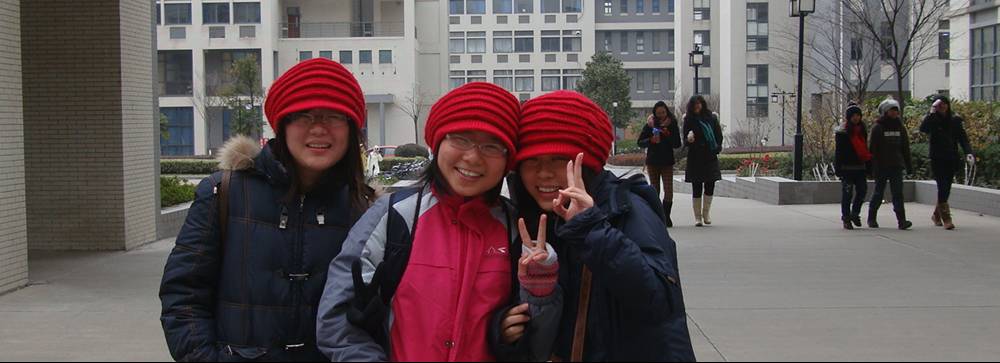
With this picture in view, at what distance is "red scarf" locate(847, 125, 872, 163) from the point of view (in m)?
13.3

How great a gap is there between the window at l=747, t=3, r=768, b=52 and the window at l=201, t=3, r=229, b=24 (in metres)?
32.1

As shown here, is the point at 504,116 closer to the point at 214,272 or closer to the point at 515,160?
the point at 515,160

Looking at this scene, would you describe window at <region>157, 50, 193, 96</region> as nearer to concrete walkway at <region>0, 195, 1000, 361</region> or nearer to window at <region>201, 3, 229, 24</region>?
window at <region>201, 3, 229, 24</region>

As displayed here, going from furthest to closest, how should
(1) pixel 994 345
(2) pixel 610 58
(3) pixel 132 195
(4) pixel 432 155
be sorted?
1. (2) pixel 610 58
2. (3) pixel 132 195
3. (1) pixel 994 345
4. (4) pixel 432 155

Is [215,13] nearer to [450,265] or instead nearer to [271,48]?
[271,48]

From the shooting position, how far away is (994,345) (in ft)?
21.6

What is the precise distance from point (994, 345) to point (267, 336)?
509 centimetres

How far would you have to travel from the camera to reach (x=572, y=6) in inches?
3280

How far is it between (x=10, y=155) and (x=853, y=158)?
9.61 metres

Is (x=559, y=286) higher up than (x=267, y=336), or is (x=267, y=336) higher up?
(x=559, y=286)

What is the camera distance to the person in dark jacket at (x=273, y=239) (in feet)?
10.4

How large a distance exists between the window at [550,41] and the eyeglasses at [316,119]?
8058cm


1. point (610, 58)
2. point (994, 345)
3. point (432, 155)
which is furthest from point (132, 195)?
point (610, 58)

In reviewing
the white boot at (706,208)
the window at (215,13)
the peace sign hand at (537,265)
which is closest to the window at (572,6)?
the window at (215,13)
